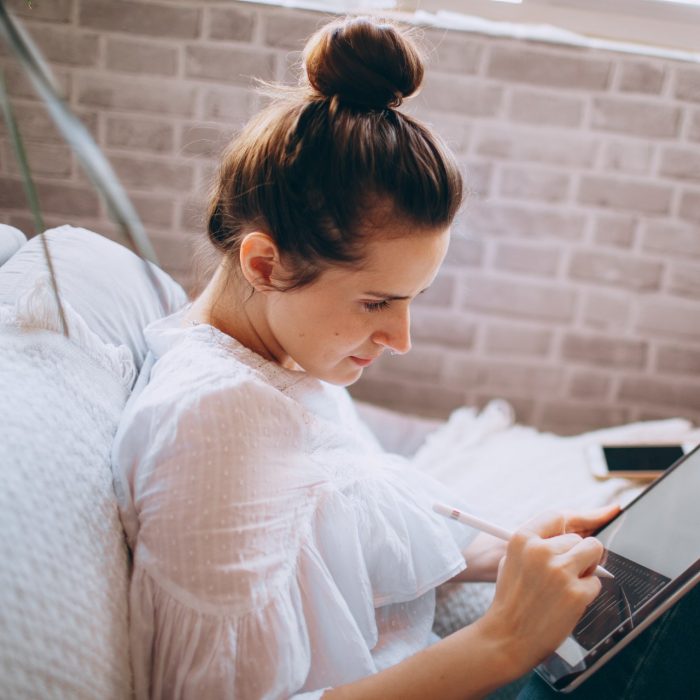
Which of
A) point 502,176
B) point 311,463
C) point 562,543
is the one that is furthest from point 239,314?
point 502,176

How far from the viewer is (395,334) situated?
0.82 metres

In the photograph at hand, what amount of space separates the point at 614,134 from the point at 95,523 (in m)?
1.46

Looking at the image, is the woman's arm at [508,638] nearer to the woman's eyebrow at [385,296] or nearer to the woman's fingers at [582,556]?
the woman's fingers at [582,556]

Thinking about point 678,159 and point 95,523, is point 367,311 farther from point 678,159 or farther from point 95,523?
point 678,159

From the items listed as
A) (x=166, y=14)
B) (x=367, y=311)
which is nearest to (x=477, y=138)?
(x=166, y=14)

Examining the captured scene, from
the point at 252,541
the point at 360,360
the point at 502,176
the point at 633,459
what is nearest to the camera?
the point at 252,541

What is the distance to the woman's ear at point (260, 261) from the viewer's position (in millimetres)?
762

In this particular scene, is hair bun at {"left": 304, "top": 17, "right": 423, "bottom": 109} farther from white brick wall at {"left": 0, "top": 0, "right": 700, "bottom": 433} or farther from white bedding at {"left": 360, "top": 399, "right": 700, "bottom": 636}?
white brick wall at {"left": 0, "top": 0, "right": 700, "bottom": 433}

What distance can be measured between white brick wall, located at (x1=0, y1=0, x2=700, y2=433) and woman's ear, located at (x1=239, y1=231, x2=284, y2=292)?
79 cm

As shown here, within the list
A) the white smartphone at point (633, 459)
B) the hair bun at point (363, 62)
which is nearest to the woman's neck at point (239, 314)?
the hair bun at point (363, 62)

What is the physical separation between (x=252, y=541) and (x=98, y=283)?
459 millimetres

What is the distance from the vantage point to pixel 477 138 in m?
1.63

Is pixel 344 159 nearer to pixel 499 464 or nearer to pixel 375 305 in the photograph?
pixel 375 305

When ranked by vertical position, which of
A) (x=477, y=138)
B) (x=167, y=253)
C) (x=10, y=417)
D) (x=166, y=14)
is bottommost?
(x=167, y=253)
